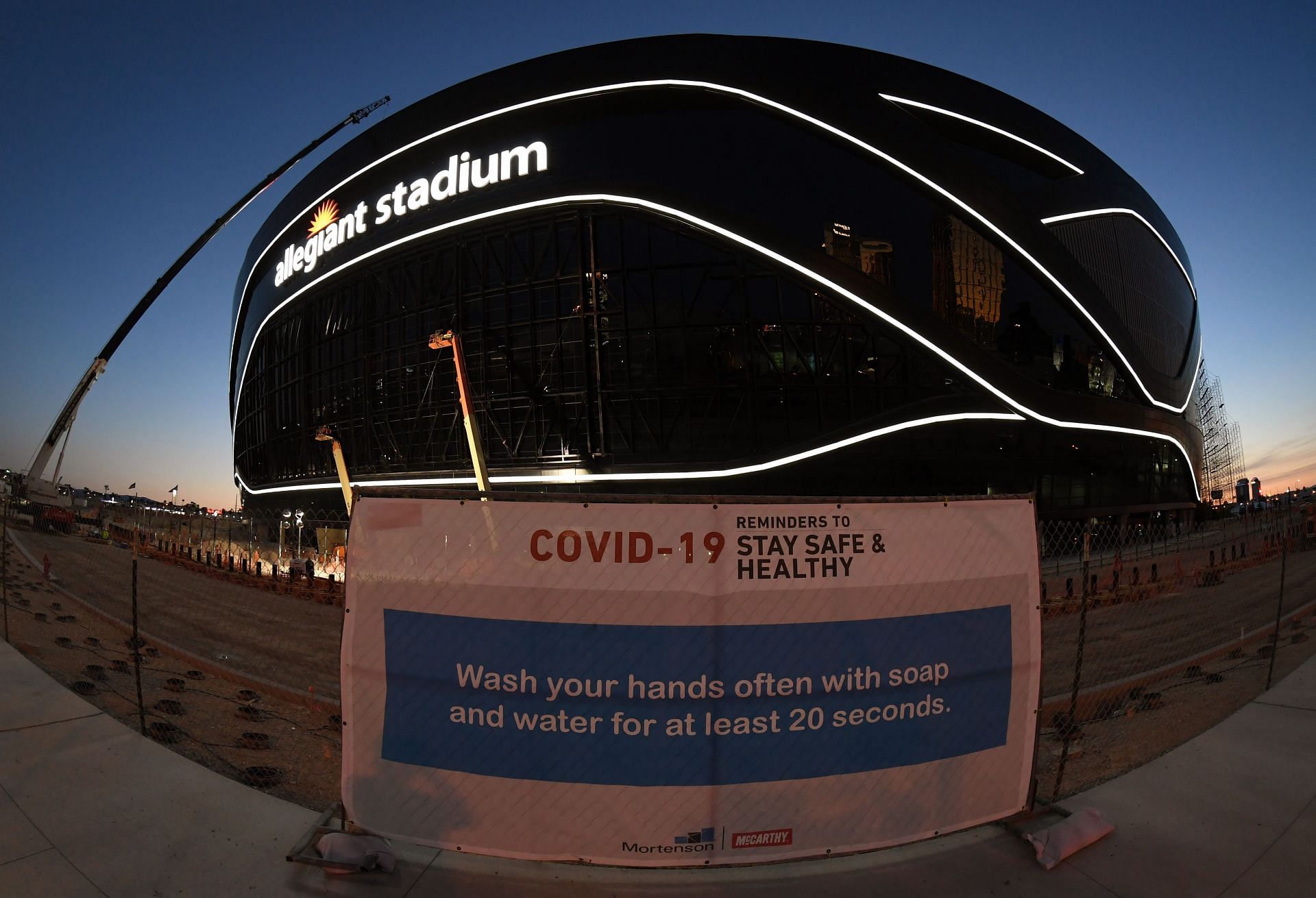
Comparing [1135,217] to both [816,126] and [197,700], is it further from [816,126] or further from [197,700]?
[197,700]

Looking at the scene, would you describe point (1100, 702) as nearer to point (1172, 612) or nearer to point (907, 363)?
point (1172, 612)

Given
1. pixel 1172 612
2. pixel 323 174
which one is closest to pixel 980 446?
pixel 1172 612

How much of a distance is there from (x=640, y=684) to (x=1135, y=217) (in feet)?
136

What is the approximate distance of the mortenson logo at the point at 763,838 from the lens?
295cm

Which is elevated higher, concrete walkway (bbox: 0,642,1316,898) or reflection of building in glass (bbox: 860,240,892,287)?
reflection of building in glass (bbox: 860,240,892,287)

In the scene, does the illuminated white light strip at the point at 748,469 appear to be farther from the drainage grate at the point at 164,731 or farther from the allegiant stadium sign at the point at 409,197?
the drainage grate at the point at 164,731

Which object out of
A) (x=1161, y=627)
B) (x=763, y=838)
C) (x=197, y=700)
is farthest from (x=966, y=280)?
(x=197, y=700)

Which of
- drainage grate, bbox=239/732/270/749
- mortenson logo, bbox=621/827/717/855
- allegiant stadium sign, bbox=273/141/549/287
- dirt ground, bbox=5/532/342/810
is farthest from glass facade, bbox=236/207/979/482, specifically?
mortenson logo, bbox=621/827/717/855

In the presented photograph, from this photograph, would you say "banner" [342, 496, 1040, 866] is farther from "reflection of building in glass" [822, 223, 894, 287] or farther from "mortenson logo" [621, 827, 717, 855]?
"reflection of building in glass" [822, 223, 894, 287]

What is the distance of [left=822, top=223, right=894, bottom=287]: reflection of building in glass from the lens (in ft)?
71.9

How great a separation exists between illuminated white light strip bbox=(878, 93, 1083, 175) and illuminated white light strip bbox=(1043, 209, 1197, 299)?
2236 mm

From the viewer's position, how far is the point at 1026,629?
3.42 m

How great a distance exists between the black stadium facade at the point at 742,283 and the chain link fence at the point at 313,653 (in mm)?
7921

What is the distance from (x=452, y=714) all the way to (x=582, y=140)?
950 inches
